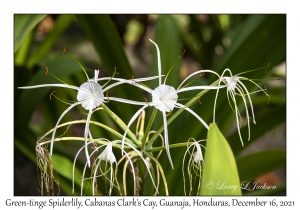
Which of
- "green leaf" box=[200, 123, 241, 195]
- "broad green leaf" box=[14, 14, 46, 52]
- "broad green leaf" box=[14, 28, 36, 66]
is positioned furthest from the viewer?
"broad green leaf" box=[14, 28, 36, 66]

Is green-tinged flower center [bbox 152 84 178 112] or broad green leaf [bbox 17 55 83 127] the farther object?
broad green leaf [bbox 17 55 83 127]

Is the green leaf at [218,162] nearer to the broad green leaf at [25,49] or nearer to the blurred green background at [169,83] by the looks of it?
the blurred green background at [169,83]

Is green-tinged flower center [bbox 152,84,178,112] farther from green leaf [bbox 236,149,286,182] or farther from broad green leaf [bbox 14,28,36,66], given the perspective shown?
broad green leaf [bbox 14,28,36,66]

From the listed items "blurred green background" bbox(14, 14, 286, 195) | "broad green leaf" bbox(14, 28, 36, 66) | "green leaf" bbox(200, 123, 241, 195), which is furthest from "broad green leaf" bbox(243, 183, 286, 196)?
"broad green leaf" bbox(14, 28, 36, 66)

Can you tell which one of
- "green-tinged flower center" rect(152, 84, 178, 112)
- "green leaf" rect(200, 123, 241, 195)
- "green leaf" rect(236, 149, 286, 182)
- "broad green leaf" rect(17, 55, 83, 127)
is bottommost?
"green leaf" rect(236, 149, 286, 182)

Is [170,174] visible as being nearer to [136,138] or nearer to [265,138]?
[136,138]
